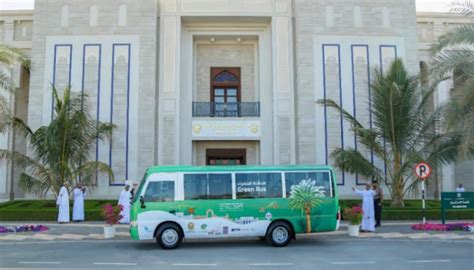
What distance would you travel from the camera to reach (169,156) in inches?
951

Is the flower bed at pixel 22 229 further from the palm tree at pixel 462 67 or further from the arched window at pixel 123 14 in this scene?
the palm tree at pixel 462 67

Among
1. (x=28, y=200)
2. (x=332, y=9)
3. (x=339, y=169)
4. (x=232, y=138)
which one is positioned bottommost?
(x=28, y=200)

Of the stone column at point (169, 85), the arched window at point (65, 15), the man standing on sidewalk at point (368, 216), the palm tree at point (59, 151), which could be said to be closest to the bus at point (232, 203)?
the man standing on sidewalk at point (368, 216)

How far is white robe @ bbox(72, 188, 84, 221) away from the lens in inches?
747

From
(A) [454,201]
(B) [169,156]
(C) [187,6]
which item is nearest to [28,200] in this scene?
(B) [169,156]

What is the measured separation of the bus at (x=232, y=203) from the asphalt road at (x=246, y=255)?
48cm

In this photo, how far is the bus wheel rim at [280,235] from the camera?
12836 millimetres

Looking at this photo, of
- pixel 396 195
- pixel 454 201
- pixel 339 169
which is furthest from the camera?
pixel 339 169

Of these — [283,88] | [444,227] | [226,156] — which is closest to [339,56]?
[283,88]

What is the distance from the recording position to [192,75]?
26562mm

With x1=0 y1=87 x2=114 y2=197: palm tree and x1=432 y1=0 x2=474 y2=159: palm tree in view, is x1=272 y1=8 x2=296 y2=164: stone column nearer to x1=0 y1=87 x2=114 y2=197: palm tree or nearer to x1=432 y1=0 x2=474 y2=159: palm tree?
x1=0 y1=87 x2=114 y2=197: palm tree

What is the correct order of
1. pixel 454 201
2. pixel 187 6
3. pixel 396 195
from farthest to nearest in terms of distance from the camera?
pixel 187 6 → pixel 396 195 → pixel 454 201

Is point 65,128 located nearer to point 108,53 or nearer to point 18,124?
point 18,124

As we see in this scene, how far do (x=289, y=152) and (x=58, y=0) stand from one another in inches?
590
